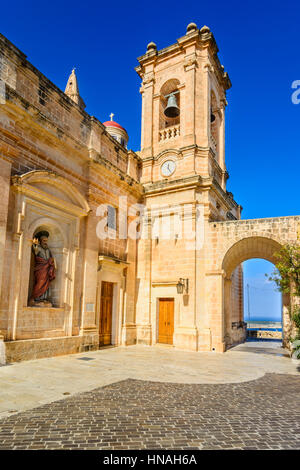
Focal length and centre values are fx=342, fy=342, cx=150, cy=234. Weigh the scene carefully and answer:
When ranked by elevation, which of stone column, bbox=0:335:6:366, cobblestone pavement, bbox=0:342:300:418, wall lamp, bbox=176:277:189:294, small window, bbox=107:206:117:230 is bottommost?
cobblestone pavement, bbox=0:342:300:418

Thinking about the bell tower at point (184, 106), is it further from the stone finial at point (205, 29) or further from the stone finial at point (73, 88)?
the stone finial at point (73, 88)

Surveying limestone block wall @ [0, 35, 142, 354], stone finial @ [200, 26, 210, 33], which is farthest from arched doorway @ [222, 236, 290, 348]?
stone finial @ [200, 26, 210, 33]

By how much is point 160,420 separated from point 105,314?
8602 mm

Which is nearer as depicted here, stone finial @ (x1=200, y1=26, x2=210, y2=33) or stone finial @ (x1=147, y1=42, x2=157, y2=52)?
stone finial @ (x1=200, y1=26, x2=210, y2=33)

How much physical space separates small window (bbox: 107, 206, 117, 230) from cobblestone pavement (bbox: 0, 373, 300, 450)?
7.68 metres

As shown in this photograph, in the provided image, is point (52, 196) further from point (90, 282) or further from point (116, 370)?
point (116, 370)

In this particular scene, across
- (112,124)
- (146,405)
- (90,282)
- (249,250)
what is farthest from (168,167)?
(146,405)

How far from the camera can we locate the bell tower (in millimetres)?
14852

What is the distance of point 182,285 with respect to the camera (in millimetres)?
13273

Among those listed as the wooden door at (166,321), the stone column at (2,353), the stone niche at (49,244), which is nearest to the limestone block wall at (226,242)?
the wooden door at (166,321)

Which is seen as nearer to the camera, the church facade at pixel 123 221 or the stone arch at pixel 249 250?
the church facade at pixel 123 221

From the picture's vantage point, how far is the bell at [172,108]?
15.3m

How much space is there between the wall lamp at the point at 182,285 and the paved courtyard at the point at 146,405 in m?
3.88

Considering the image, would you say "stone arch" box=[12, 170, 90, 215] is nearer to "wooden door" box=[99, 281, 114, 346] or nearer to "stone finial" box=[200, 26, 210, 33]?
"wooden door" box=[99, 281, 114, 346]
